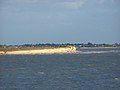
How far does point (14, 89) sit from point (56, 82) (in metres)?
10.1

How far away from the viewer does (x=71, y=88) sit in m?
64.9

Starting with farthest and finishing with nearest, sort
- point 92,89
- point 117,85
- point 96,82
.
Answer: point 96,82 < point 117,85 < point 92,89

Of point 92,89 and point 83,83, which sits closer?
point 92,89

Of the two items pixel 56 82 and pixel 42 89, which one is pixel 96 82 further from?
pixel 42 89

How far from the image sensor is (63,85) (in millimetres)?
69000

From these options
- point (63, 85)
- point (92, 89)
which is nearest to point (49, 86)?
point (63, 85)

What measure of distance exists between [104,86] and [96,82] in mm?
6028

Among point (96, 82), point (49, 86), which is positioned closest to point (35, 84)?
point (49, 86)

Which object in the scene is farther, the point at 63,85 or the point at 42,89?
the point at 63,85

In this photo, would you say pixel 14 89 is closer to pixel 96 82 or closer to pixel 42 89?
pixel 42 89

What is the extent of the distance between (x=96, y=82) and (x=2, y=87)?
13.0 metres

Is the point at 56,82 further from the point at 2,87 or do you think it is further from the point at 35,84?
the point at 2,87

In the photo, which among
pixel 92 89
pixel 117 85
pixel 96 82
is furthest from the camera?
pixel 96 82

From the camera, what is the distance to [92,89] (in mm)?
63375
